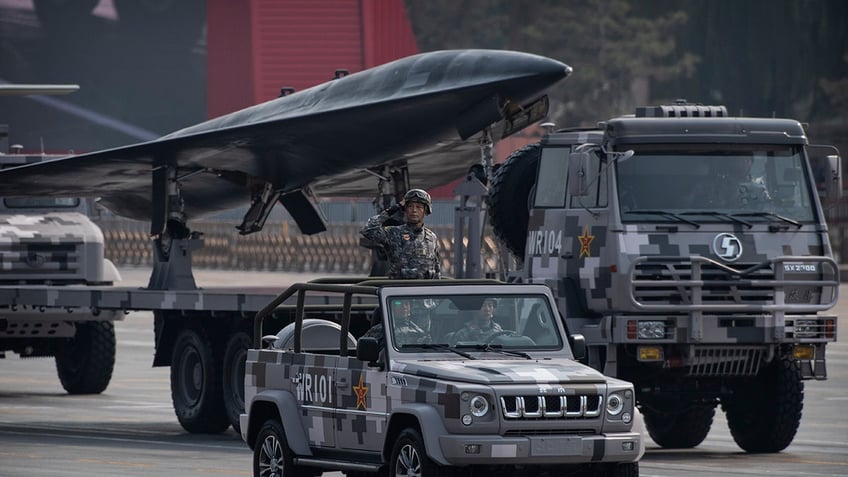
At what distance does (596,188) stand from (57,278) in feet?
31.0

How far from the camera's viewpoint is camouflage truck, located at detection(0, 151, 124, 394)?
21.8 m

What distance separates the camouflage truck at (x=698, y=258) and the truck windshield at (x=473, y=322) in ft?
12.3

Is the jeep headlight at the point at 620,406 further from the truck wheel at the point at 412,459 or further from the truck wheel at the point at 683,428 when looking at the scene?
the truck wheel at the point at 683,428

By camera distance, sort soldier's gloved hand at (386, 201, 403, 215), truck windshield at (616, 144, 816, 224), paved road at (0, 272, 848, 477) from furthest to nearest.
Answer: truck windshield at (616, 144, 816, 224) → paved road at (0, 272, 848, 477) → soldier's gloved hand at (386, 201, 403, 215)

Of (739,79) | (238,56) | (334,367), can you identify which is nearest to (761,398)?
(334,367)

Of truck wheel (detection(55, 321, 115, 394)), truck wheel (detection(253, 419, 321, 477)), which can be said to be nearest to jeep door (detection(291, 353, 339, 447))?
truck wheel (detection(253, 419, 321, 477))

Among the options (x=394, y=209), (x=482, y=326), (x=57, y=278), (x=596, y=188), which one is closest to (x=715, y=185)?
(x=596, y=188)

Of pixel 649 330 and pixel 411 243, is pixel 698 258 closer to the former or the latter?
pixel 649 330

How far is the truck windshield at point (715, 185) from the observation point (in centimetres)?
1527

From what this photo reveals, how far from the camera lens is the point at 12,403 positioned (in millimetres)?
21594

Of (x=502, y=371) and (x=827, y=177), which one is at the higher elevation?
(x=827, y=177)

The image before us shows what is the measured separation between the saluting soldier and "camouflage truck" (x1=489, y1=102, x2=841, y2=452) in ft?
7.77

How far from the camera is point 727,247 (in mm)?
15188

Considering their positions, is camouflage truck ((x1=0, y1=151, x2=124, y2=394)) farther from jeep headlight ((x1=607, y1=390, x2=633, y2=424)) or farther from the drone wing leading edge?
jeep headlight ((x1=607, y1=390, x2=633, y2=424))
